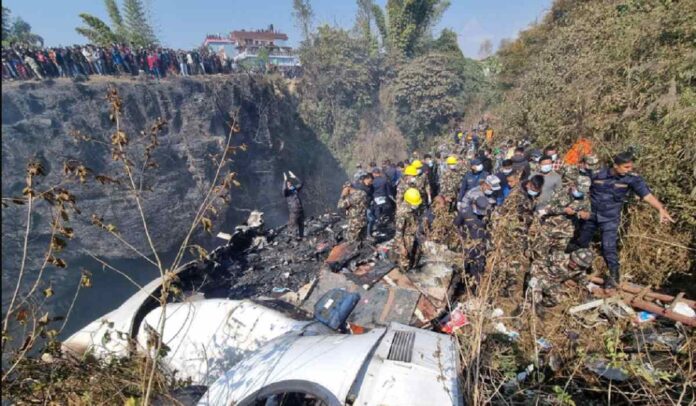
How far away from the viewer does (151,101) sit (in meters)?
17.9

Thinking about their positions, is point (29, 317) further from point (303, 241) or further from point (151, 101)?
point (151, 101)

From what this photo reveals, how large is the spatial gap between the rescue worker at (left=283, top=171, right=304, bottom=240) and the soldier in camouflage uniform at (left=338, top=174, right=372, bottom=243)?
53.7 inches

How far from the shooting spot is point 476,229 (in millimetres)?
5109

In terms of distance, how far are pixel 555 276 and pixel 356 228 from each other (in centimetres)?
374

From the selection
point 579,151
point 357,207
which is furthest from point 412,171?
point 579,151

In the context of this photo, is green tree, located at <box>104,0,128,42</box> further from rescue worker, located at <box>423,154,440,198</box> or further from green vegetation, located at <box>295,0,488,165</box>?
rescue worker, located at <box>423,154,440,198</box>

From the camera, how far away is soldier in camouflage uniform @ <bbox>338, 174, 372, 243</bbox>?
725cm

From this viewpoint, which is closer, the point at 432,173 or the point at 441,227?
the point at 441,227

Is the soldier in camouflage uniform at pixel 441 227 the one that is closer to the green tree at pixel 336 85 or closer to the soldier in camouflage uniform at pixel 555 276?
the soldier in camouflage uniform at pixel 555 276

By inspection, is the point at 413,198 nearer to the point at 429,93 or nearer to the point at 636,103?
the point at 636,103

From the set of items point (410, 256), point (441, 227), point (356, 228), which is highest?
point (356, 228)

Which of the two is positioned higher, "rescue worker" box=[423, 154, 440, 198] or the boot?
"rescue worker" box=[423, 154, 440, 198]

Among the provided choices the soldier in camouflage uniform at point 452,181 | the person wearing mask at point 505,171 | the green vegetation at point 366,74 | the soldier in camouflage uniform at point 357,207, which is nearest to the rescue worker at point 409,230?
the soldier in camouflage uniform at point 357,207

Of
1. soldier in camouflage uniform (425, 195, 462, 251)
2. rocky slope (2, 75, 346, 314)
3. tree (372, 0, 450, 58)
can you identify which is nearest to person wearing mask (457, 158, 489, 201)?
soldier in camouflage uniform (425, 195, 462, 251)
